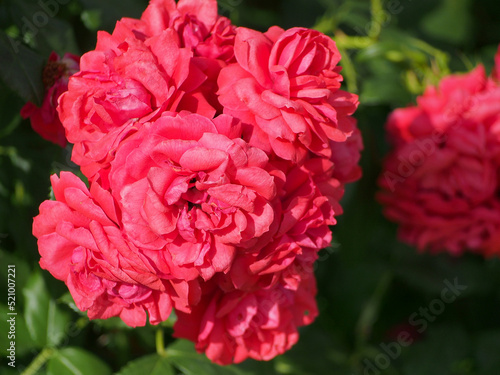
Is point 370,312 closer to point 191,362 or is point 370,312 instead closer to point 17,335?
point 191,362

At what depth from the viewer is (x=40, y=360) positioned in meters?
0.97

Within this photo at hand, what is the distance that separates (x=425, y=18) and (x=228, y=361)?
1108 millimetres

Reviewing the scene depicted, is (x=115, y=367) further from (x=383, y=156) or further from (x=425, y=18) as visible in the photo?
(x=425, y=18)

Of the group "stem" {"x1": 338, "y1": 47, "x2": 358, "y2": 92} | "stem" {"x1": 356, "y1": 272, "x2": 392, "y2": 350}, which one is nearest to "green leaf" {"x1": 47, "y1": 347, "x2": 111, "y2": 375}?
"stem" {"x1": 338, "y1": 47, "x2": 358, "y2": 92}

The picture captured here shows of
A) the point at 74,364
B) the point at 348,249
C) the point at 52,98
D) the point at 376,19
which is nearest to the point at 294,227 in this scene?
the point at 52,98

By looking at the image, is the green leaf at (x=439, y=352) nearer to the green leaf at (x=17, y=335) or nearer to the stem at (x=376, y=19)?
the stem at (x=376, y=19)

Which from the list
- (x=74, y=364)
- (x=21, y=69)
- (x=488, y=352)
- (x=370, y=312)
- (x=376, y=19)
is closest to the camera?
(x=21, y=69)

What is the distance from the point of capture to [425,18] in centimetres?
150

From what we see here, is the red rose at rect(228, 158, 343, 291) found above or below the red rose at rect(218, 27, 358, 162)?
below

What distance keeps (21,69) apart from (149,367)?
0.53 metres

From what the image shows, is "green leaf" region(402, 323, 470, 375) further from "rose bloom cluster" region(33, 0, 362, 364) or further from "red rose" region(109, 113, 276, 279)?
"red rose" region(109, 113, 276, 279)

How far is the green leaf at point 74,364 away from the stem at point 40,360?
18 mm

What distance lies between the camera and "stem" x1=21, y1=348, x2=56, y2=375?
955 millimetres

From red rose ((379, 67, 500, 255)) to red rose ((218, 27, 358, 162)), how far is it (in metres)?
0.49
